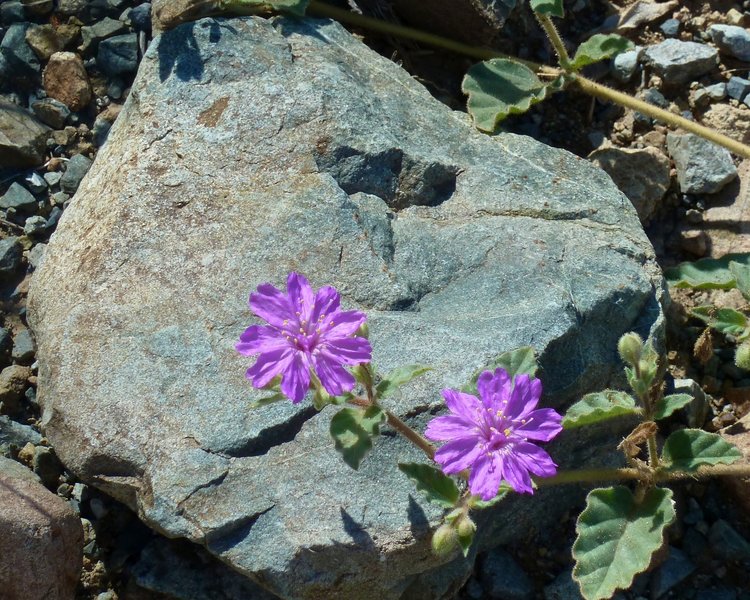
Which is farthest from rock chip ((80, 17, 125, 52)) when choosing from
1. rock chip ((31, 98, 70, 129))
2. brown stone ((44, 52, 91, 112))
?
rock chip ((31, 98, 70, 129))

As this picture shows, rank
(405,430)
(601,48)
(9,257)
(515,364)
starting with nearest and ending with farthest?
(405,430) → (515,364) → (9,257) → (601,48)

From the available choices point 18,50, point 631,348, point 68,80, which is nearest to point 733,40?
point 631,348

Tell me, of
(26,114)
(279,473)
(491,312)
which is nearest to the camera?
(279,473)

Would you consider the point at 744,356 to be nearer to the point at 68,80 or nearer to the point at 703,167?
the point at 703,167

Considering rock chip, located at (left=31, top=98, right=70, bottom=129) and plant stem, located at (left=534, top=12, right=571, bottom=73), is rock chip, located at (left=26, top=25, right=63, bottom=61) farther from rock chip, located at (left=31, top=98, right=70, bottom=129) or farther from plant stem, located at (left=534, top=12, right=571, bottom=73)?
plant stem, located at (left=534, top=12, right=571, bottom=73)

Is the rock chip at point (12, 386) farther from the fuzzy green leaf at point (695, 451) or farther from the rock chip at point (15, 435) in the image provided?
the fuzzy green leaf at point (695, 451)

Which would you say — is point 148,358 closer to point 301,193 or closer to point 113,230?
point 113,230

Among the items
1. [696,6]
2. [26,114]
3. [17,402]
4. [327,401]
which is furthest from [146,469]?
[696,6]
